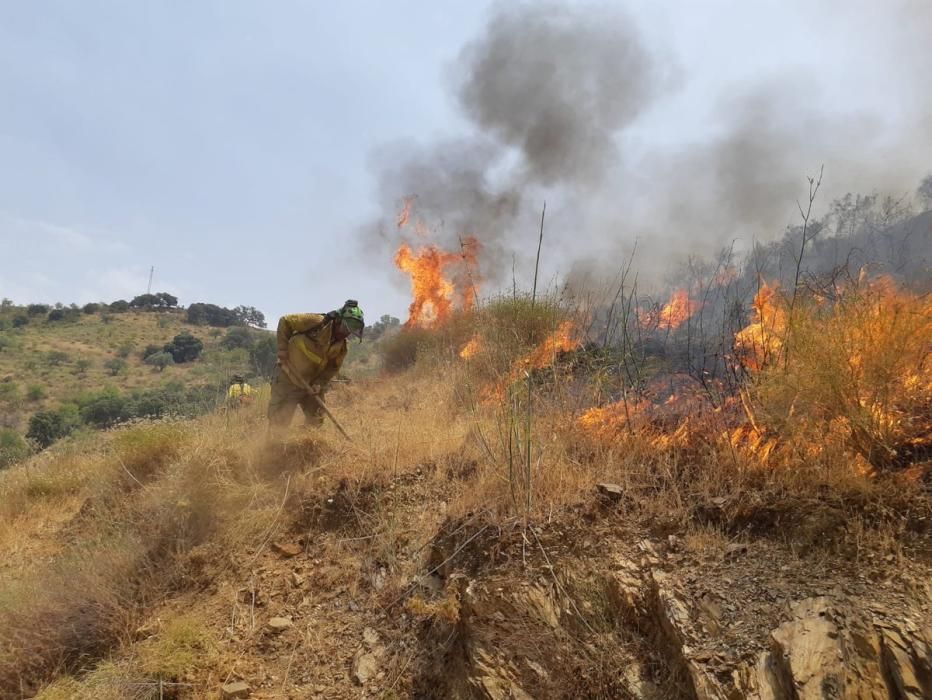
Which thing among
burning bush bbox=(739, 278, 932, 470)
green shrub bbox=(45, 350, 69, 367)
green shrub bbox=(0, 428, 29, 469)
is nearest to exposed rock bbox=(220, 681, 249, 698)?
burning bush bbox=(739, 278, 932, 470)

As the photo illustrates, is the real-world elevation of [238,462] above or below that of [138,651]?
above

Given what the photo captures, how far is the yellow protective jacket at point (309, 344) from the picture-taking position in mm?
6148

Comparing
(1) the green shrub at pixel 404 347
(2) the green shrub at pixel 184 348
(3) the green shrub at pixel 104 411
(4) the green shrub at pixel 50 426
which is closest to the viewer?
(1) the green shrub at pixel 404 347

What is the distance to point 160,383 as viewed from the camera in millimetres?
28359

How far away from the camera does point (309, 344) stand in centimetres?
621

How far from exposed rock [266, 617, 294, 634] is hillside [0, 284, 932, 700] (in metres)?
0.02

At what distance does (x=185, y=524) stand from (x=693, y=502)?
161 inches

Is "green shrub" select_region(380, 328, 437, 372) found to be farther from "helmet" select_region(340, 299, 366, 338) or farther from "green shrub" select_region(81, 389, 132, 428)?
"green shrub" select_region(81, 389, 132, 428)

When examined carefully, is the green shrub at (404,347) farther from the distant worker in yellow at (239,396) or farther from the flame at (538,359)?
the flame at (538,359)

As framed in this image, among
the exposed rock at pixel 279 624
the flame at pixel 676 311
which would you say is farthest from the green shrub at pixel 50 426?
the flame at pixel 676 311

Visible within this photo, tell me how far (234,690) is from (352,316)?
3846 millimetres

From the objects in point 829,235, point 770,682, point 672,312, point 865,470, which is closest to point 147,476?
point 770,682

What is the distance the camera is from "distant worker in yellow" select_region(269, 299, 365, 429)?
20.2 feet

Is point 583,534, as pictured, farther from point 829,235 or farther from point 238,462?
point 829,235
